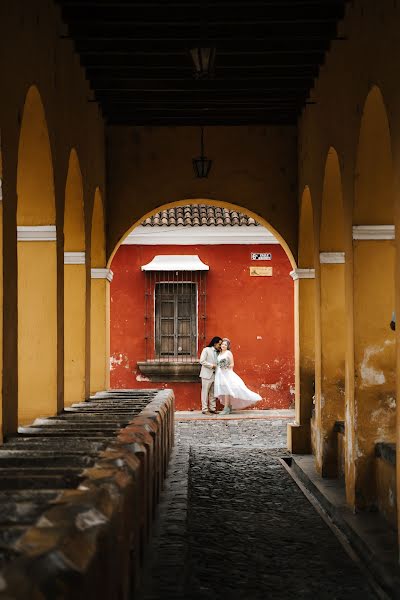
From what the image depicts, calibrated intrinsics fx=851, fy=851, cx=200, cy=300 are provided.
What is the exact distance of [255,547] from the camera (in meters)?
6.02

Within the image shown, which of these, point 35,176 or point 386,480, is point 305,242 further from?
point 386,480

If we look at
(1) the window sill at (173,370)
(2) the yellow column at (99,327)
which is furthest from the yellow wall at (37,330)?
(1) the window sill at (173,370)

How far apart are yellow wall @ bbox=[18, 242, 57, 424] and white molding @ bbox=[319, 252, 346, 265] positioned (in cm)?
305

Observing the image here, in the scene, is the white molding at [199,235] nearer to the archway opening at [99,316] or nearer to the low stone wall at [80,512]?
the archway opening at [99,316]

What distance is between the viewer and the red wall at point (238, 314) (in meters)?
17.9

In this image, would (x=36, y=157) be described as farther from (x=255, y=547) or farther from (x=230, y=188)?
(x=230, y=188)

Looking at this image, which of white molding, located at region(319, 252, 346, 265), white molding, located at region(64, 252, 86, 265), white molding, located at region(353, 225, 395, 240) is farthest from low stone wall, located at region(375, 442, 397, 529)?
white molding, located at region(64, 252, 86, 265)

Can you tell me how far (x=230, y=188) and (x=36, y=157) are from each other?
443 cm

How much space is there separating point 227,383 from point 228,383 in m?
0.03

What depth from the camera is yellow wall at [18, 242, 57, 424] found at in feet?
23.1

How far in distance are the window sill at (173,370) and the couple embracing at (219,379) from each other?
1.45 ft

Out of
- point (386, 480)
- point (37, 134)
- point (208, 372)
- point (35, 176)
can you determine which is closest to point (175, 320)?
point (208, 372)

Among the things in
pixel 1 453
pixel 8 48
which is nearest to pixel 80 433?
pixel 1 453

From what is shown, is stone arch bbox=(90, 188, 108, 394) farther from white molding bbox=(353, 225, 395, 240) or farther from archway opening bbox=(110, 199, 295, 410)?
archway opening bbox=(110, 199, 295, 410)
